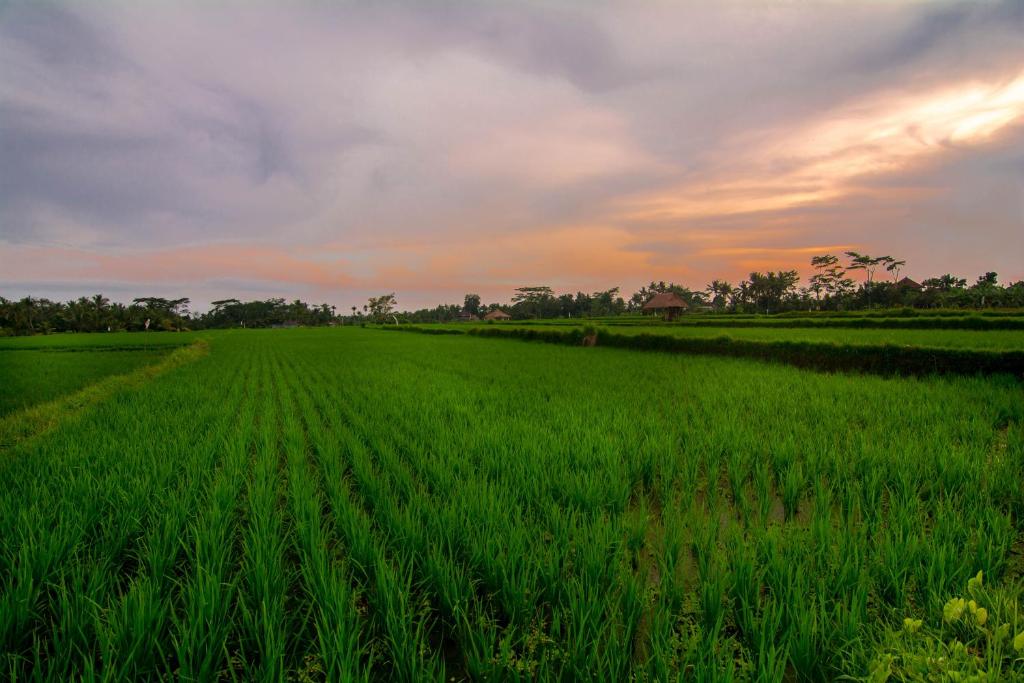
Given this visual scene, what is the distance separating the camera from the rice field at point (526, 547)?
1.76 meters

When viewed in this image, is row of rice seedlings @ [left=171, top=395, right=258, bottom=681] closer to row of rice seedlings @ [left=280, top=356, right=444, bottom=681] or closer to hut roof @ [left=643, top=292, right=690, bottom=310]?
row of rice seedlings @ [left=280, top=356, right=444, bottom=681]

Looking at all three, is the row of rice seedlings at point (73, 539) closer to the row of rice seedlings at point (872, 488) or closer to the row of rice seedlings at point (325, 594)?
the row of rice seedlings at point (325, 594)

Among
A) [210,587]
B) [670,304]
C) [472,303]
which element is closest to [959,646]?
Answer: [210,587]

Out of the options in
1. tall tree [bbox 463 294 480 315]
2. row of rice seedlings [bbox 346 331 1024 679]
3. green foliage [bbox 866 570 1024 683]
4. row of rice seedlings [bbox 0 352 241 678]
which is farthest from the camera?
tall tree [bbox 463 294 480 315]

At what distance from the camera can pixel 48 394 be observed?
31.8ft

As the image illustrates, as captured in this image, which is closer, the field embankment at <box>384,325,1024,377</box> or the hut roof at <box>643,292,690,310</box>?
the field embankment at <box>384,325,1024,377</box>

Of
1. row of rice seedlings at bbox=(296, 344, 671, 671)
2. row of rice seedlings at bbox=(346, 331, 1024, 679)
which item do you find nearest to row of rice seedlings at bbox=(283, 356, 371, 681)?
row of rice seedlings at bbox=(296, 344, 671, 671)

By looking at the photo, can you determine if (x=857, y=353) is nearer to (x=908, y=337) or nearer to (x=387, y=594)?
(x=908, y=337)

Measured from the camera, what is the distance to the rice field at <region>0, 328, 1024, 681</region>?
→ 1765mm

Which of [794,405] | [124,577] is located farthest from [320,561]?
[794,405]

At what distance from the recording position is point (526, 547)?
8.34 ft

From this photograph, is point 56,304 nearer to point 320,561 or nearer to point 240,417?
point 240,417

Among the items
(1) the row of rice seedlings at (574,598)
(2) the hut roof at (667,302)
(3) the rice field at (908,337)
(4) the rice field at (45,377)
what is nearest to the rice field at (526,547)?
(1) the row of rice seedlings at (574,598)

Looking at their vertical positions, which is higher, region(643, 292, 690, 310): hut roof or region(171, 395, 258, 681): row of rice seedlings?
region(643, 292, 690, 310): hut roof
